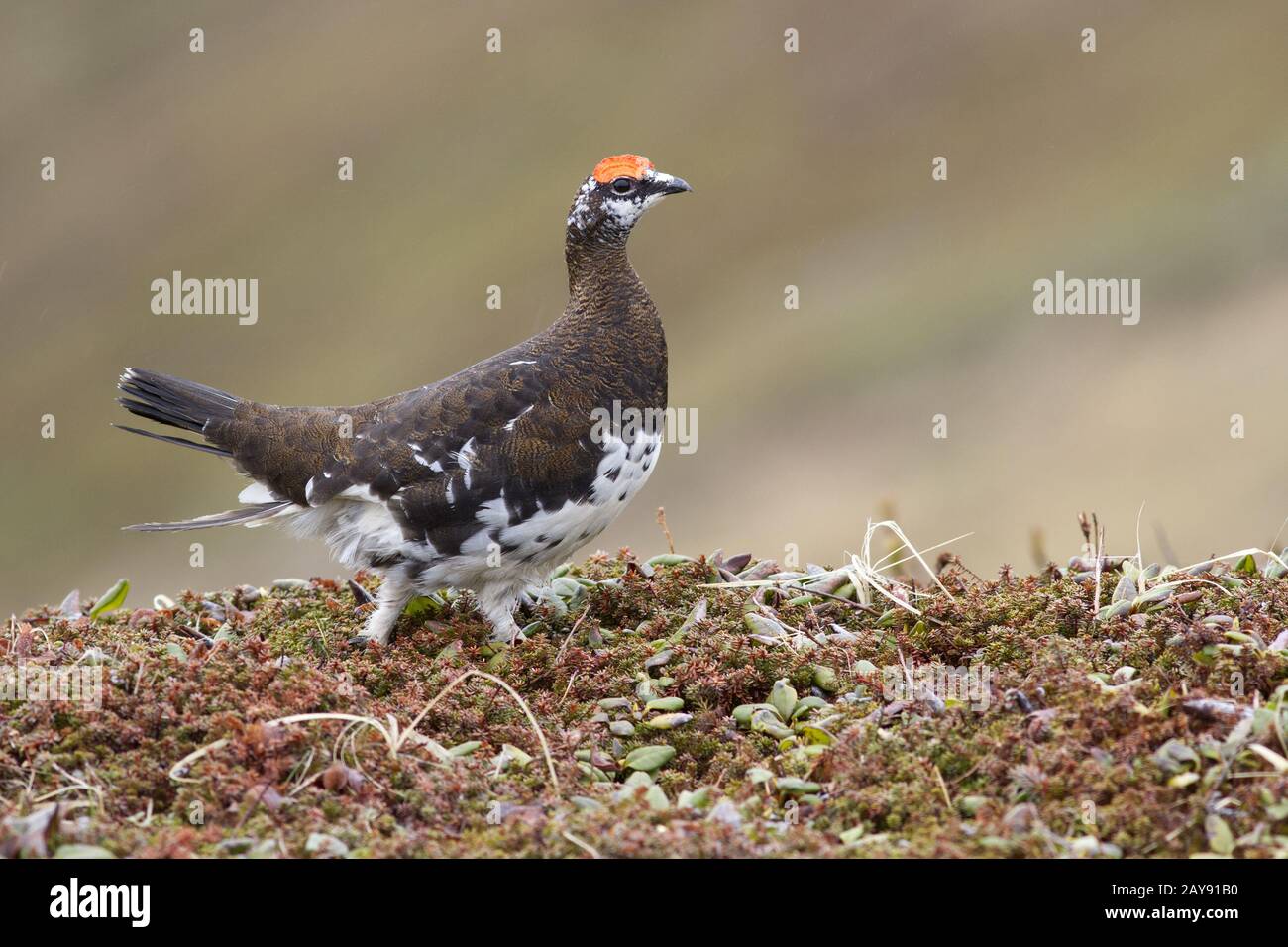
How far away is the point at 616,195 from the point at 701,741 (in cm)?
294

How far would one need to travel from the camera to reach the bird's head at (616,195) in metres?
6.60

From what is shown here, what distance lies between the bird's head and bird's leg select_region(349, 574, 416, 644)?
194cm

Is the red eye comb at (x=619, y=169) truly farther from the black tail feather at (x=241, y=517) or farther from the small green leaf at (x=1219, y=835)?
the small green leaf at (x=1219, y=835)

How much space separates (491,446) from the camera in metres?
6.18

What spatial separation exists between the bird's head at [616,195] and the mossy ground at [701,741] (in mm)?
1950

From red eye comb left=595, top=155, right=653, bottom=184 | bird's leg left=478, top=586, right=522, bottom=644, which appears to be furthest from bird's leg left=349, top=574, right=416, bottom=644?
red eye comb left=595, top=155, right=653, bottom=184

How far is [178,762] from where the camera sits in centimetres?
430

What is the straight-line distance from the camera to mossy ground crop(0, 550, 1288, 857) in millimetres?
3793

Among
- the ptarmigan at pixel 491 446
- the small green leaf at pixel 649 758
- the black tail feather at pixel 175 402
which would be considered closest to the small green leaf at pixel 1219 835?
the small green leaf at pixel 649 758

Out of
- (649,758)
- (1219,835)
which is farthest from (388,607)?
(1219,835)

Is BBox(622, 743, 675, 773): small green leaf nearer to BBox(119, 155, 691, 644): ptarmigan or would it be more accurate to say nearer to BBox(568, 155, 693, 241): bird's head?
BBox(119, 155, 691, 644): ptarmigan

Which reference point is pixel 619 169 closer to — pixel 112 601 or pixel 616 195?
pixel 616 195
